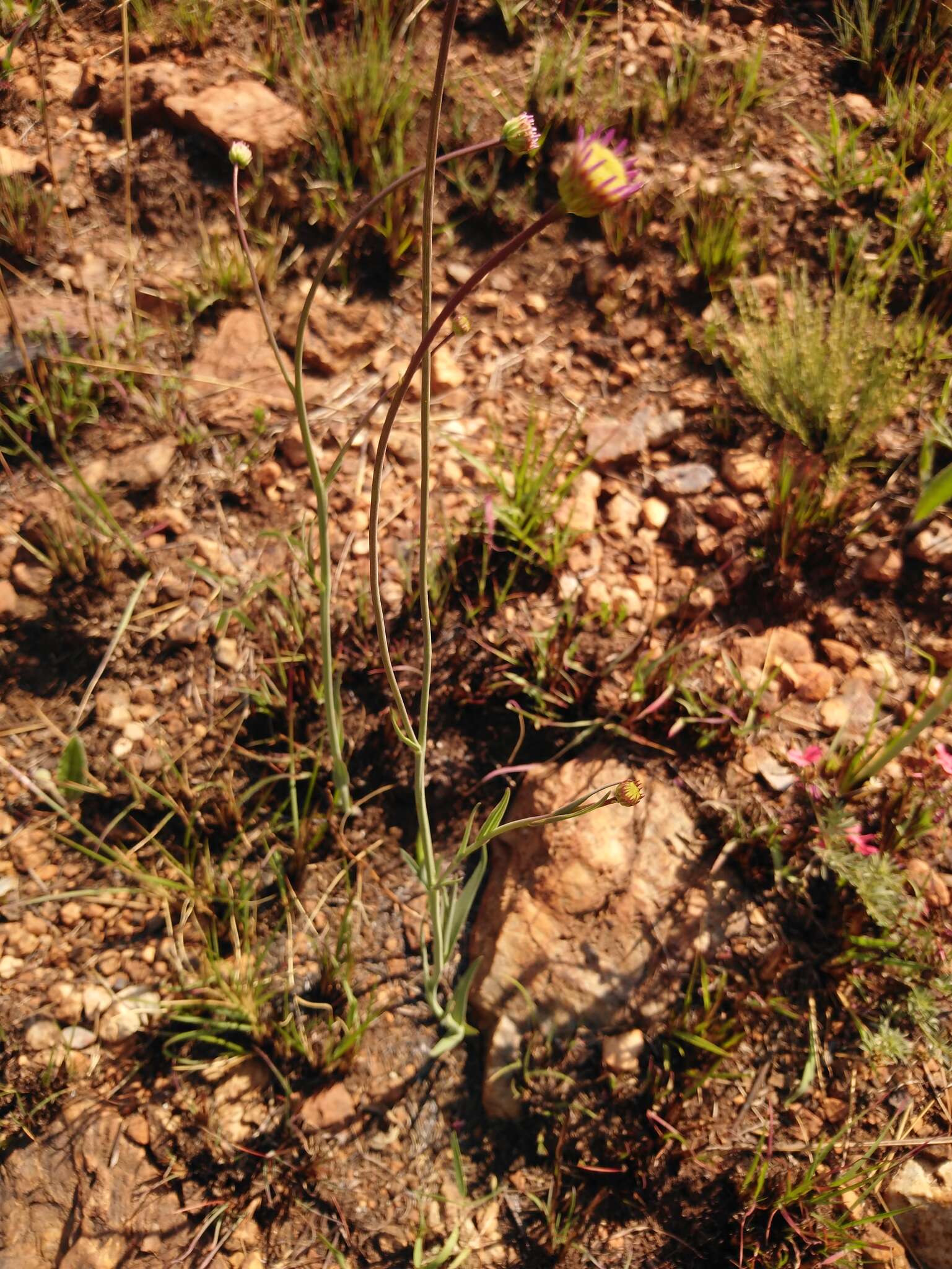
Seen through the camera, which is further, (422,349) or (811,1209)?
(811,1209)

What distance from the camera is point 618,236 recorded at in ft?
7.74

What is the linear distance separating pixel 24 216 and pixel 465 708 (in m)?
1.70

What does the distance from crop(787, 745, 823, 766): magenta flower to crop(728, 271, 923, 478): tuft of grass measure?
62cm

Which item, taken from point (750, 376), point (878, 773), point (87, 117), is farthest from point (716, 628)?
point (87, 117)

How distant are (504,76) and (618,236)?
2.40 ft

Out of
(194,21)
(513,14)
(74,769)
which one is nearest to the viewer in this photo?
(74,769)

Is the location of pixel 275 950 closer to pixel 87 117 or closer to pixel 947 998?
pixel 947 998

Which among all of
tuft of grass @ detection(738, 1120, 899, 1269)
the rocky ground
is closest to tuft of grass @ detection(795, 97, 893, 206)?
the rocky ground

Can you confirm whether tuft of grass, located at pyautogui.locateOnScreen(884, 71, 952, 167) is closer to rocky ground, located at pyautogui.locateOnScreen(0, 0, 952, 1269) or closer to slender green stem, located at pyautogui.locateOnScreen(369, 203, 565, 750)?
rocky ground, located at pyautogui.locateOnScreen(0, 0, 952, 1269)

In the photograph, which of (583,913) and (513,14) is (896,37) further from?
(583,913)

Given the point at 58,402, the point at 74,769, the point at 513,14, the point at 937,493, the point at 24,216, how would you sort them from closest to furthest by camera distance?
the point at 937,493, the point at 74,769, the point at 58,402, the point at 24,216, the point at 513,14

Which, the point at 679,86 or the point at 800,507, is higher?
the point at 679,86

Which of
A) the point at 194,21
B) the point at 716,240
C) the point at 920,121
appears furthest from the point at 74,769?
the point at 920,121

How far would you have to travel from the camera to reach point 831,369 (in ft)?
6.56
